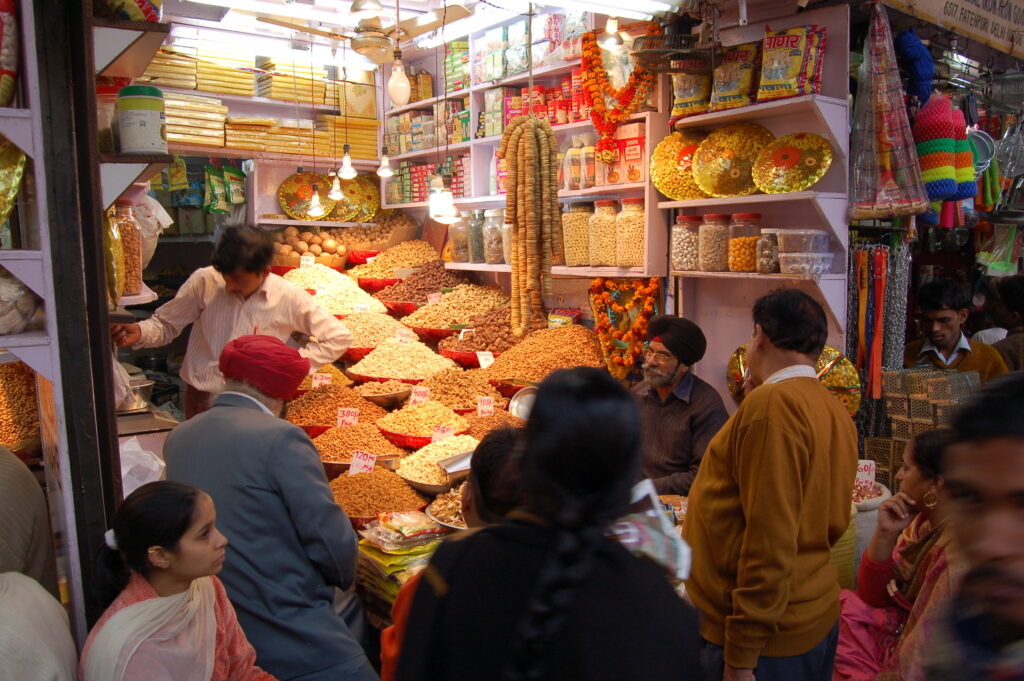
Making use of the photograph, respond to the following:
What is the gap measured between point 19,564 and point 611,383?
174cm

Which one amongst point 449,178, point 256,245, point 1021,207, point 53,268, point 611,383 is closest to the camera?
point 611,383

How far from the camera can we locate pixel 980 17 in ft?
13.1

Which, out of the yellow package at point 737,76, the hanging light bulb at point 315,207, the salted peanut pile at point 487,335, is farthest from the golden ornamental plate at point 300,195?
the yellow package at point 737,76

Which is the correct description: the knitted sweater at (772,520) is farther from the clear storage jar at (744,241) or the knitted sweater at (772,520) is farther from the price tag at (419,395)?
the price tag at (419,395)

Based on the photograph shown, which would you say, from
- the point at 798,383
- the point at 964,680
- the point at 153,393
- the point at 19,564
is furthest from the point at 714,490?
the point at 153,393

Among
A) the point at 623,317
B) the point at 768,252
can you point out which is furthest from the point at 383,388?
the point at 768,252

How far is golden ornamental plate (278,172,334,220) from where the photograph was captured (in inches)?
242

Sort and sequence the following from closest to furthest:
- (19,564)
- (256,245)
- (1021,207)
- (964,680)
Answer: (964,680) → (19,564) → (256,245) → (1021,207)

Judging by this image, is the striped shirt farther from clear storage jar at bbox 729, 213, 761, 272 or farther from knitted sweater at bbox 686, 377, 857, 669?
knitted sweater at bbox 686, 377, 857, 669

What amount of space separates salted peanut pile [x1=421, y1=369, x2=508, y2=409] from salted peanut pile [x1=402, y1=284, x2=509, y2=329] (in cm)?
72

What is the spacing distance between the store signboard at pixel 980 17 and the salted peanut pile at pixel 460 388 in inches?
100

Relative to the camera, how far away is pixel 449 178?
5.54 metres

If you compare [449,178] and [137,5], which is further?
[449,178]

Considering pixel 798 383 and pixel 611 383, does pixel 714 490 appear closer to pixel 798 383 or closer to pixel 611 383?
pixel 798 383
